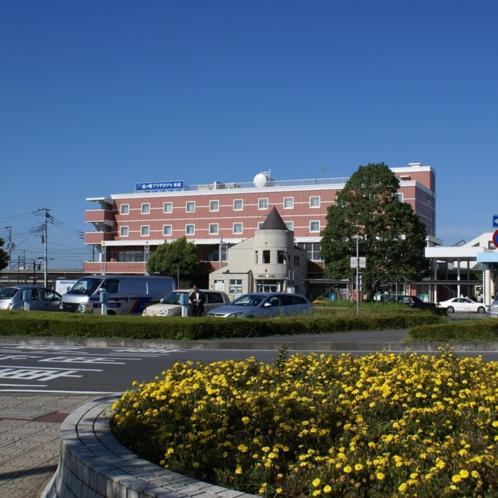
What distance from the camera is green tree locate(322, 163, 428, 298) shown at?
4638 cm

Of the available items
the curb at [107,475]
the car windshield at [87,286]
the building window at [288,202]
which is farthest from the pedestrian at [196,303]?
the building window at [288,202]

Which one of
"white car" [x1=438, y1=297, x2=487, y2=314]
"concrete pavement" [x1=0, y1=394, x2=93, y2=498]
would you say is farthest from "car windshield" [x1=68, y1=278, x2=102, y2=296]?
"white car" [x1=438, y1=297, x2=487, y2=314]

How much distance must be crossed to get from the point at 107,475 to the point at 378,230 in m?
43.4

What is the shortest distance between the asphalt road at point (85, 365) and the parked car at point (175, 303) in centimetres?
722

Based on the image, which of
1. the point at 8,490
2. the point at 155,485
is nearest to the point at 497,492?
the point at 155,485

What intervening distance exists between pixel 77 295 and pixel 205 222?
59285 mm

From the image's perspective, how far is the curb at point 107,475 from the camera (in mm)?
4266

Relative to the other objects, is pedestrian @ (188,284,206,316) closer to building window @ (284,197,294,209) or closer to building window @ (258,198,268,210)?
building window @ (284,197,294,209)

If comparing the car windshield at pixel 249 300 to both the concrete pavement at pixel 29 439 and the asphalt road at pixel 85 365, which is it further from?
the concrete pavement at pixel 29 439

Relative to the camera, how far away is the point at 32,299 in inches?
1248

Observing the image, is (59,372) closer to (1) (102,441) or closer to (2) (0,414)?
(2) (0,414)

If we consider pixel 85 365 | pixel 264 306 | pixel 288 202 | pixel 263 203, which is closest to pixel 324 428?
pixel 85 365

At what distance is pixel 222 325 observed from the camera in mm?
21094

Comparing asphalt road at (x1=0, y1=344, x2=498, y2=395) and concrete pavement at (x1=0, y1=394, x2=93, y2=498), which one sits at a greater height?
concrete pavement at (x1=0, y1=394, x2=93, y2=498)
